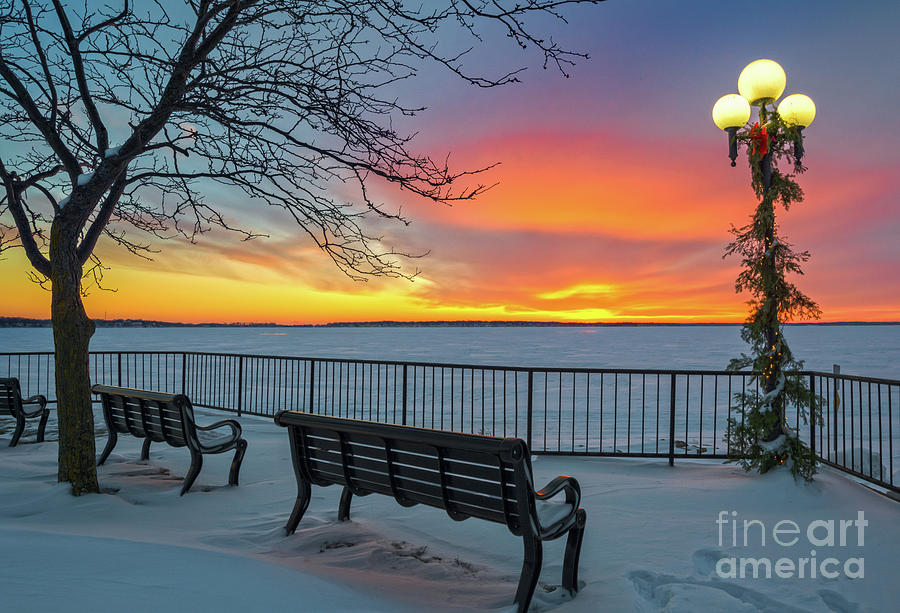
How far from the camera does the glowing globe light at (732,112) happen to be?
646cm

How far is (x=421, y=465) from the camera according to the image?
3.53 meters

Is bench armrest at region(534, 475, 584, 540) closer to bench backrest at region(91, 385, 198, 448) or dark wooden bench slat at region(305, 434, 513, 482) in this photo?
dark wooden bench slat at region(305, 434, 513, 482)

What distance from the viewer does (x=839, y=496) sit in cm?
532

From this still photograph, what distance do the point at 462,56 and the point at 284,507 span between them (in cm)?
438

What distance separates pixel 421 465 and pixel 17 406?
6982mm

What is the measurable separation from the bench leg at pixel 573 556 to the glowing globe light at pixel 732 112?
5.24m

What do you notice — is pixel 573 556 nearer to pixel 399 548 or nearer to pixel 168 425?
pixel 399 548

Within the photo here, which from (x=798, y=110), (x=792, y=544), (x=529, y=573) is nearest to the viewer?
(x=529, y=573)

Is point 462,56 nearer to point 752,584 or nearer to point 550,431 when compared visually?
point 752,584

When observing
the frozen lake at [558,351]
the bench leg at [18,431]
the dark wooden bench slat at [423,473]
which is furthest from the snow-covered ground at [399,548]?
the frozen lake at [558,351]

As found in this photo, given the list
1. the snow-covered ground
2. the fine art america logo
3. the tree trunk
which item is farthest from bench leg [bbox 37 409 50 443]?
the fine art america logo

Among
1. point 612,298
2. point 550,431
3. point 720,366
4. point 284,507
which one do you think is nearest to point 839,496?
point 284,507

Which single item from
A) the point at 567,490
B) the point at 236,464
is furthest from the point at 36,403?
the point at 567,490

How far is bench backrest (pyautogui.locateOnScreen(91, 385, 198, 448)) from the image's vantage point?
5.38 m
